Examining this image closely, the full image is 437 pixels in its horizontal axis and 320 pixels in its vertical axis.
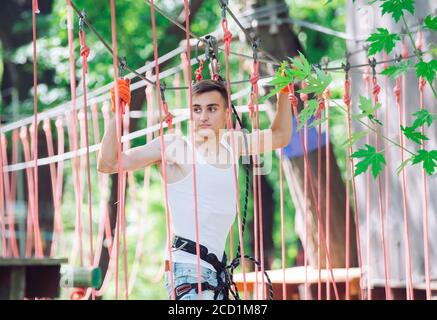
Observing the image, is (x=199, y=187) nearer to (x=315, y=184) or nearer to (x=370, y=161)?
(x=370, y=161)

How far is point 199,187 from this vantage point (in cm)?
281

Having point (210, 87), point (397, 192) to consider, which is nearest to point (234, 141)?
point (210, 87)

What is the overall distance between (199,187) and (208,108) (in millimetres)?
276

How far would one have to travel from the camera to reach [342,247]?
5434mm

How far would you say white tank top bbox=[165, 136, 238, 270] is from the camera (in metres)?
2.79

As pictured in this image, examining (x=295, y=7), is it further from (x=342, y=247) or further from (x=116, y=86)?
(x=116, y=86)

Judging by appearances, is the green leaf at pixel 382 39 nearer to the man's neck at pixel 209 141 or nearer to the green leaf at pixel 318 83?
the green leaf at pixel 318 83

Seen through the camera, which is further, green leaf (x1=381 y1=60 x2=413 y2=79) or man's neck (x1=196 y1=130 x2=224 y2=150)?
man's neck (x1=196 y1=130 x2=224 y2=150)

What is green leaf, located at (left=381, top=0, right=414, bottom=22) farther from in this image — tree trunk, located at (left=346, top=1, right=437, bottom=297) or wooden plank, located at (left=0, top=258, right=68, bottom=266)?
tree trunk, located at (left=346, top=1, right=437, bottom=297)

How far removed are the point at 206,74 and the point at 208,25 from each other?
258cm

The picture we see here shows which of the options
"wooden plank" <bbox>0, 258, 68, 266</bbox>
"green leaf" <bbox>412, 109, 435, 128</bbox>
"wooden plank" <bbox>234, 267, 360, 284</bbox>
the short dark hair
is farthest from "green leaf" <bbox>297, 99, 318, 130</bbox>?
"wooden plank" <bbox>234, 267, 360, 284</bbox>

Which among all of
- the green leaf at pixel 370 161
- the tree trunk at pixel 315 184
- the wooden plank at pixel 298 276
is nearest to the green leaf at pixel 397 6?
the green leaf at pixel 370 161

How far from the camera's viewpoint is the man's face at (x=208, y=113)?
2.92m
